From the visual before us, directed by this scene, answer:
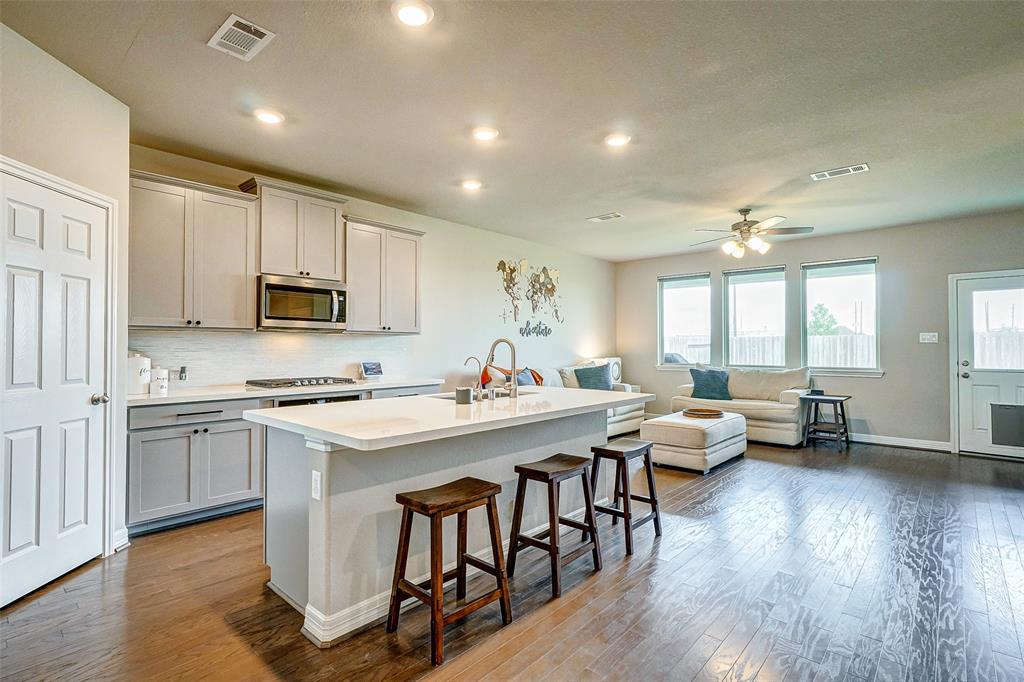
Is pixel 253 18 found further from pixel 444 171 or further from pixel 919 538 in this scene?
pixel 919 538

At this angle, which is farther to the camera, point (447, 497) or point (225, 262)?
point (225, 262)

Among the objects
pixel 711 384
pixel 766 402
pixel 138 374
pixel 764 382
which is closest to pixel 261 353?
pixel 138 374

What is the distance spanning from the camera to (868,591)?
2.56m

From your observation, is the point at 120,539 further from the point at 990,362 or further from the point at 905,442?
the point at 990,362

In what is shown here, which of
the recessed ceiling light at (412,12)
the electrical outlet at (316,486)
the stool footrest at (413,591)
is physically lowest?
the stool footrest at (413,591)

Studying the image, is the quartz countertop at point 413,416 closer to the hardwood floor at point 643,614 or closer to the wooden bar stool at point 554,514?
the wooden bar stool at point 554,514

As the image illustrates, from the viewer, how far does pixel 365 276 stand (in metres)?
4.72

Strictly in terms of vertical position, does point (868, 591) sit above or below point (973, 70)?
below

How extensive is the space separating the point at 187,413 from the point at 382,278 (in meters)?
2.04

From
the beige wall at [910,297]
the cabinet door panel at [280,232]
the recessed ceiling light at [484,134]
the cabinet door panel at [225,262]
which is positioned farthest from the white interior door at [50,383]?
the beige wall at [910,297]

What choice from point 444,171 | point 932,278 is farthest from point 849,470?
point 444,171

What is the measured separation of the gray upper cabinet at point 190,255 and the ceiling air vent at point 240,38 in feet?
4.79

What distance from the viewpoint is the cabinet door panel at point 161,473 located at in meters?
3.20

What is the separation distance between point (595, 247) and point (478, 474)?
525 centimetres
